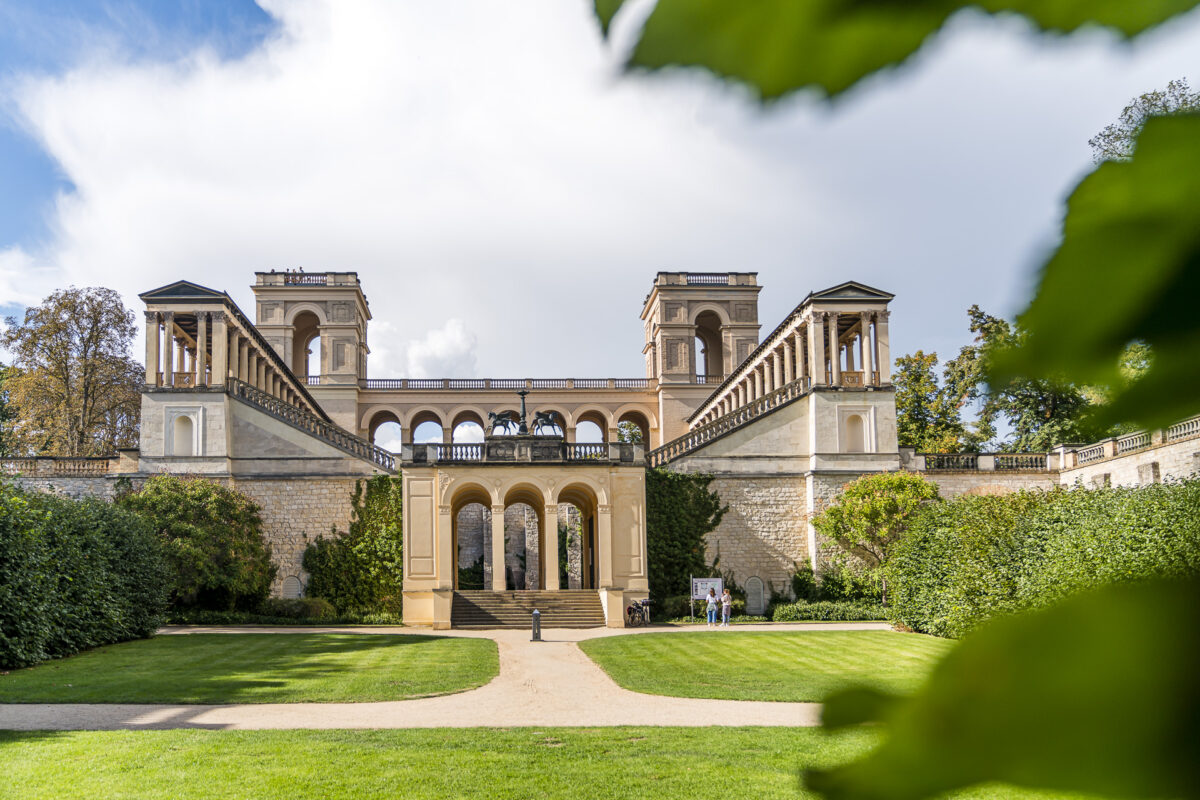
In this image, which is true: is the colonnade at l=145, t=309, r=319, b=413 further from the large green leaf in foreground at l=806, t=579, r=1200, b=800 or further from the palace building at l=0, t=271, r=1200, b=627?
the large green leaf in foreground at l=806, t=579, r=1200, b=800

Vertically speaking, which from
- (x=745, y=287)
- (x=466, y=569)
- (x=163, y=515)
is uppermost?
(x=745, y=287)

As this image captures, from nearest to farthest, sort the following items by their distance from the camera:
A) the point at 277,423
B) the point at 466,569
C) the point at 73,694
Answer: the point at 73,694 → the point at 277,423 → the point at 466,569

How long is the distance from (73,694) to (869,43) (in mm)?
17021

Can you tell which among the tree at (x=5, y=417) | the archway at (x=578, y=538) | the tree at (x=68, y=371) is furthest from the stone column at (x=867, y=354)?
the tree at (x=5, y=417)

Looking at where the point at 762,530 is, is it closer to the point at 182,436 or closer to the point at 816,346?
the point at 816,346

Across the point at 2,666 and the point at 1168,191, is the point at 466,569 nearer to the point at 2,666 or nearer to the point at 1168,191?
the point at 2,666

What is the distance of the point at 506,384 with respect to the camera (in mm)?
57500

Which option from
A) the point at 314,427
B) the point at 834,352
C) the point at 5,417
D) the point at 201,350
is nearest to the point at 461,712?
the point at 201,350

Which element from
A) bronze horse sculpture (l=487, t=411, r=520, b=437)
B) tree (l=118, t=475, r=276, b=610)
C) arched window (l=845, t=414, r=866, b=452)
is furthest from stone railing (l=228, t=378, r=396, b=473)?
arched window (l=845, t=414, r=866, b=452)

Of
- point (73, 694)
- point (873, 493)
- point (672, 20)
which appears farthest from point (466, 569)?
point (672, 20)

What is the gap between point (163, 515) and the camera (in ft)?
98.4

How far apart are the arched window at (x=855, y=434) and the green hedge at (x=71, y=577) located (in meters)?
23.3

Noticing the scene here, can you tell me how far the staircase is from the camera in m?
30.1

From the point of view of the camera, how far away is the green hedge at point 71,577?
728 inches
